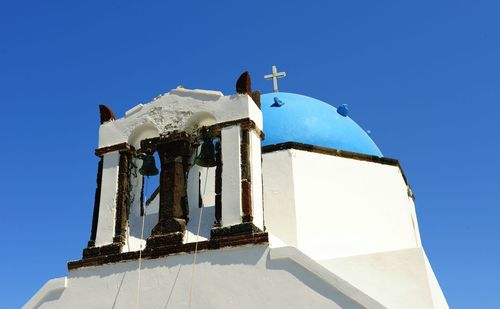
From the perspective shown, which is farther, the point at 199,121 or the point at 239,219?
the point at 199,121

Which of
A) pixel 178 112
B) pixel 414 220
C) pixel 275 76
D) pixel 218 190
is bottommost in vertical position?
pixel 218 190

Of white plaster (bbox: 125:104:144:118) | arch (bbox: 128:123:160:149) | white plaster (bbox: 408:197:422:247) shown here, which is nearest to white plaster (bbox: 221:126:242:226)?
arch (bbox: 128:123:160:149)

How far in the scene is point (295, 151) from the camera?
7625 mm

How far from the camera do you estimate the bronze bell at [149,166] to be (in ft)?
21.2

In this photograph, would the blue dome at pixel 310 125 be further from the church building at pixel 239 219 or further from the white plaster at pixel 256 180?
the white plaster at pixel 256 180

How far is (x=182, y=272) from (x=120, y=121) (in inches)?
89.2

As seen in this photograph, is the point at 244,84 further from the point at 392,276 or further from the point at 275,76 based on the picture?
the point at 275,76

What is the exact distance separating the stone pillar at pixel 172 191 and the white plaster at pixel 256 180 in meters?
0.79

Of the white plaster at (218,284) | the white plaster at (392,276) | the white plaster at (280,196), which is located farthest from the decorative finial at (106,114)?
the white plaster at (392,276)

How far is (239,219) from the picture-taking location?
5.52 meters

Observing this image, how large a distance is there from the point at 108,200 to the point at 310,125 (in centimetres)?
349

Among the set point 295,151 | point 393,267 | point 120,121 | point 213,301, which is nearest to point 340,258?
point 393,267

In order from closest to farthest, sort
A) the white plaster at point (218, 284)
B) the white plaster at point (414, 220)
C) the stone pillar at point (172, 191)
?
the white plaster at point (218, 284) < the stone pillar at point (172, 191) < the white plaster at point (414, 220)

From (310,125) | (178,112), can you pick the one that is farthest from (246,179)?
(310,125)
